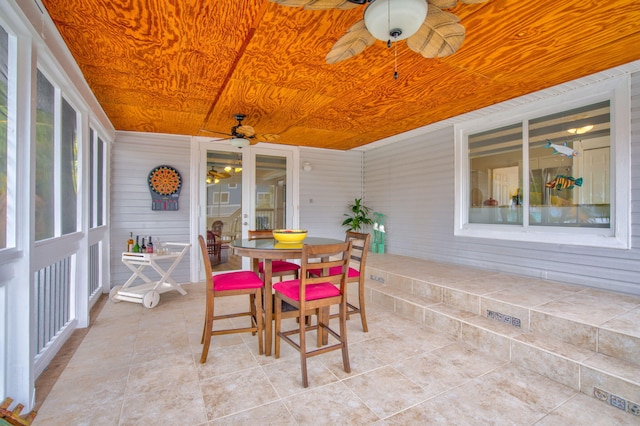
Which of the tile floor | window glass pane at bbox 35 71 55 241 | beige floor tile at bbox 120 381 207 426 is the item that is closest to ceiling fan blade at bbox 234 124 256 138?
window glass pane at bbox 35 71 55 241

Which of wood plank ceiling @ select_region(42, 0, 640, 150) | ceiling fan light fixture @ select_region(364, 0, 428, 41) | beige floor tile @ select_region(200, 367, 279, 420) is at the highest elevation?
wood plank ceiling @ select_region(42, 0, 640, 150)

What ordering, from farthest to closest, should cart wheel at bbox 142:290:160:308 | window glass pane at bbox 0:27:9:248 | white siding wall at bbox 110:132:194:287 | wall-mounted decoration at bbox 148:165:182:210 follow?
wall-mounted decoration at bbox 148:165:182:210 → white siding wall at bbox 110:132:194:287 → cart wheel at bbox 142:290:160:308 → window glass pane at bbox 0:27:9:248

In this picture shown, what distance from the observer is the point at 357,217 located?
21.0 feet

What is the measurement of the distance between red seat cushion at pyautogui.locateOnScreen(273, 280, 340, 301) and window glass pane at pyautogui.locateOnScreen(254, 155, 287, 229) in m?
3.28

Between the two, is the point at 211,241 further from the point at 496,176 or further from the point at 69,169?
the point at 496,176

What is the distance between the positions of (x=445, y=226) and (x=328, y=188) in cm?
246

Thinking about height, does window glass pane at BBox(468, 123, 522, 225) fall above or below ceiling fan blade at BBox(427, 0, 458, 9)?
below

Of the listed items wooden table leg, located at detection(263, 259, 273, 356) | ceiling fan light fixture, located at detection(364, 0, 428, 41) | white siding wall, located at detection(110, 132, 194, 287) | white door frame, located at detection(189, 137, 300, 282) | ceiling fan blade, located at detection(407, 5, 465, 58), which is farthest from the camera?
white door frame, located at detection(189, 137, 300, 282)

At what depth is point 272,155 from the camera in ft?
19.3

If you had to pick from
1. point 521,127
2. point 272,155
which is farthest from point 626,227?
point 272,155

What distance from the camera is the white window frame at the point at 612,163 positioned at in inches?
120

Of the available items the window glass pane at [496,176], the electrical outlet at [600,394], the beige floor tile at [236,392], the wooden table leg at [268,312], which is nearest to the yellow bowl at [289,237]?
the wooden table leg at [268,312]

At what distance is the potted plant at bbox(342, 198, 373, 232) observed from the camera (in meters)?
6.36

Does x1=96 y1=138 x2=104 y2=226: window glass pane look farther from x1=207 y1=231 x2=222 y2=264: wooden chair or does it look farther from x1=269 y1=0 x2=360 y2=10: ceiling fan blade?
x1=269 y1=0 x2=360 y2=10: ceiling fan blade
